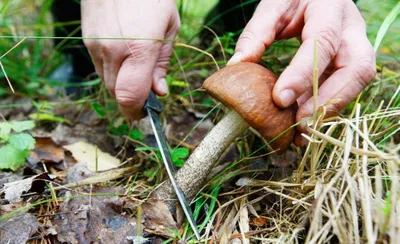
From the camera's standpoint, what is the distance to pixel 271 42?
1.74m

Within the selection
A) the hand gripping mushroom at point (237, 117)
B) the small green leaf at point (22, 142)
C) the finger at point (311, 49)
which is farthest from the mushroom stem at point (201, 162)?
the small green leaf at point (22, 142)

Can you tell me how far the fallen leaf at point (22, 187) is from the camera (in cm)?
163

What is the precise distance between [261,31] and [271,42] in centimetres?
8

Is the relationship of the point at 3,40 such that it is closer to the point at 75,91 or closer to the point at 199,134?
the point at 75,91

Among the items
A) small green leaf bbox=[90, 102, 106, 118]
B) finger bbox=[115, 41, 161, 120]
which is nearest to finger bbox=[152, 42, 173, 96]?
finger bbox=[115, 41, 161, 120]

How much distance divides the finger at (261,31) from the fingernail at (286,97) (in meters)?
0.27

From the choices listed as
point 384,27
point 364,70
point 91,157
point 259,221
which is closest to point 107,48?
point 91,157

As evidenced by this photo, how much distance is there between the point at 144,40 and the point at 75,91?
4.84ft

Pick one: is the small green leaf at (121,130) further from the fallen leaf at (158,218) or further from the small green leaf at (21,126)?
the fallen leaf at (158,218)

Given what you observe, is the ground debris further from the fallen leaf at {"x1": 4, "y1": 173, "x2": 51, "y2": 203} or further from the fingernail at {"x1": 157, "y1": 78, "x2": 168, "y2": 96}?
the fingernail at {"x1": 157, "y1": 78, "x2": 168, "y2": 96}

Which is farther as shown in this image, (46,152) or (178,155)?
(46,152)

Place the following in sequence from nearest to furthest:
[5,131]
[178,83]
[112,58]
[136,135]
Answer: [112,58] < [5,131] < [136,135] < [178,83]

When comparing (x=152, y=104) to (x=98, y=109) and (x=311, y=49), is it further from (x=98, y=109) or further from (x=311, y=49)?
(x=311, y=49)

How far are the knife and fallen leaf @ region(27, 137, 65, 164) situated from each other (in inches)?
23.5
